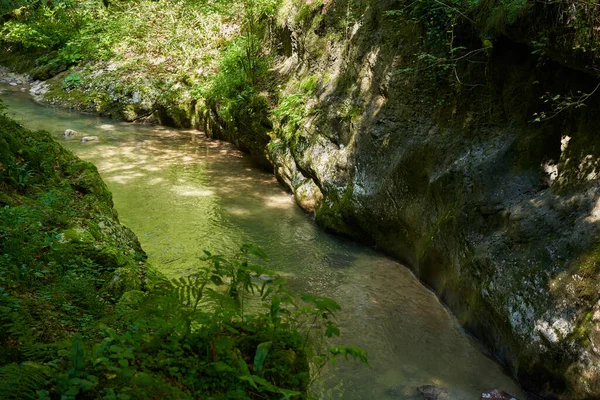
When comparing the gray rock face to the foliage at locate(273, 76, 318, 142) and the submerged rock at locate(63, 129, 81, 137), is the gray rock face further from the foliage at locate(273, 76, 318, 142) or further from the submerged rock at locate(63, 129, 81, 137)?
the submerged rock at locate(63, 129, 81, 137)

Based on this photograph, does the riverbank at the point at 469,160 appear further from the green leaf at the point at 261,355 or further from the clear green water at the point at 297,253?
the green leaf at the point at 261,355

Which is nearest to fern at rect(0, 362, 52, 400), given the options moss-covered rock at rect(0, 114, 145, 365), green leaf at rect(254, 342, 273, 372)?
moss-covered rock at rect(0, 114, 145, 365)

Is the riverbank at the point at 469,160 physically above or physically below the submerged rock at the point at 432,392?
above

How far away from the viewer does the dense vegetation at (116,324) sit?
2.37 meters

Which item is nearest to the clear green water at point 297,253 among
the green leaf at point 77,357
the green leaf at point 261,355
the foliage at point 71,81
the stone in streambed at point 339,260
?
the stone in streambed at point 339,260

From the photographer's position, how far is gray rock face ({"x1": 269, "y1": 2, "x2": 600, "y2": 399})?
15.5 feet

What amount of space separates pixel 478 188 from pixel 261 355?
4505 millimetres

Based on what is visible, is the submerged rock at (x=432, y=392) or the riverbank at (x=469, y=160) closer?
the submerged rock at (x=432, y=392)

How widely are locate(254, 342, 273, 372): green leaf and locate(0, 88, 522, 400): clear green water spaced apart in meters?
2.35

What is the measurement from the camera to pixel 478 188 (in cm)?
623

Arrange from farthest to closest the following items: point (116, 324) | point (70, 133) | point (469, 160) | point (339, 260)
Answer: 1. point (70, 133)
2. point (339, 260)
3. point (469, 160)
4. point (116, 324)

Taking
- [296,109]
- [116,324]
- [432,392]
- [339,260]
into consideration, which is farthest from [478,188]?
[296,109]

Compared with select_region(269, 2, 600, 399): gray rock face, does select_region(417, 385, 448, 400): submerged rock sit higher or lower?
lower

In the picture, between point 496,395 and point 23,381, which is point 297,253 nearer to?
point 496,395
